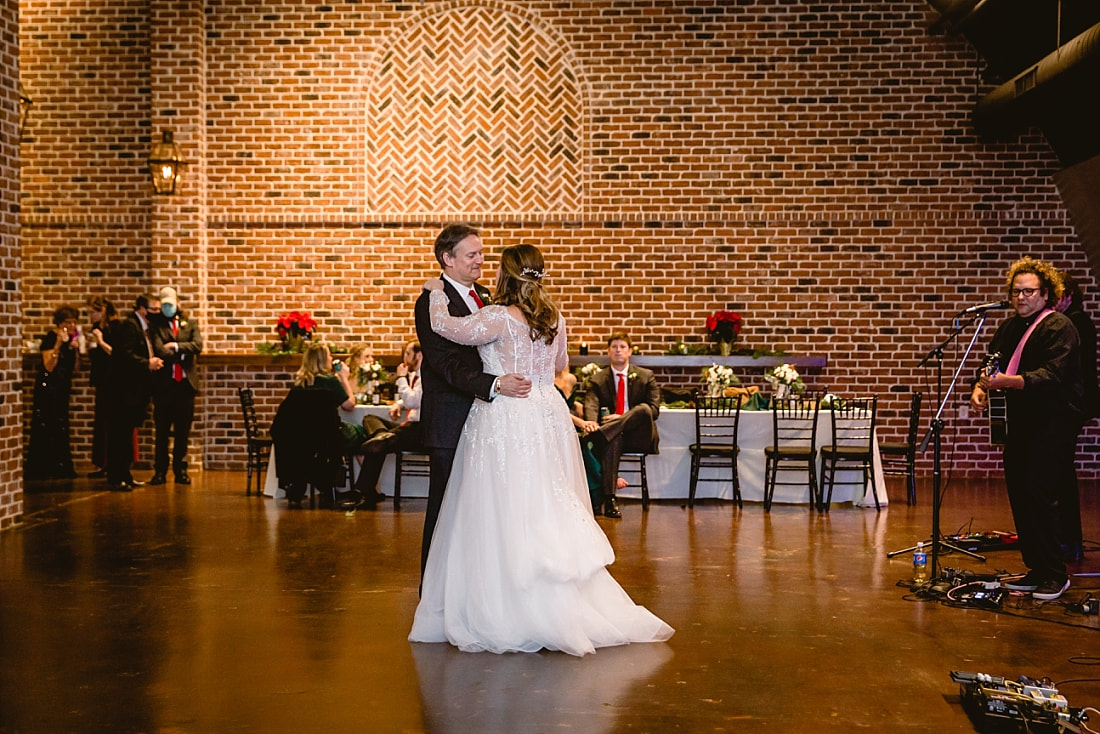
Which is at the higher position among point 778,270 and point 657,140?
point 657,140

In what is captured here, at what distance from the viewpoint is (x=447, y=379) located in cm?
469

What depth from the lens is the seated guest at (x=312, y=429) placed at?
840 cm

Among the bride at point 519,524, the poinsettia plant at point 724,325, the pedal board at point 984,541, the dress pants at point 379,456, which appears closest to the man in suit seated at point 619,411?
the dress pants at point 379,456

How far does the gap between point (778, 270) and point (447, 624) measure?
7340 millimetres

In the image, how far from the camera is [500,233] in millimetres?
10984

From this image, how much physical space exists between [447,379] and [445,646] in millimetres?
1129

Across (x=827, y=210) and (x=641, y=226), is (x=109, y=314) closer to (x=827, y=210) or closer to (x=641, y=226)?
(x=641, y=226)

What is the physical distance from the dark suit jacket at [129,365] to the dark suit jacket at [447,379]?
5.69 metres

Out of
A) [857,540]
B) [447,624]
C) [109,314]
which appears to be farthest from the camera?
[109,314]

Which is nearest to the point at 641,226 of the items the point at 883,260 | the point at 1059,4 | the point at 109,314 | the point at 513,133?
the point at 513,133

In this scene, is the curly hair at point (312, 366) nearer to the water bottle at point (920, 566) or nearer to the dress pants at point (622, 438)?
the dress pants at point (622, 438)

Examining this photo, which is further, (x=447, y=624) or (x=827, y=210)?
(x=827, y=210)

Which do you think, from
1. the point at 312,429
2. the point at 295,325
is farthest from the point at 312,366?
the point at 295,325

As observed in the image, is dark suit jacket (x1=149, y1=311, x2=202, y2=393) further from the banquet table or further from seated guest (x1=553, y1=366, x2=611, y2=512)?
seated guest (x1=553, y1=366, x2=611, y2=512)
